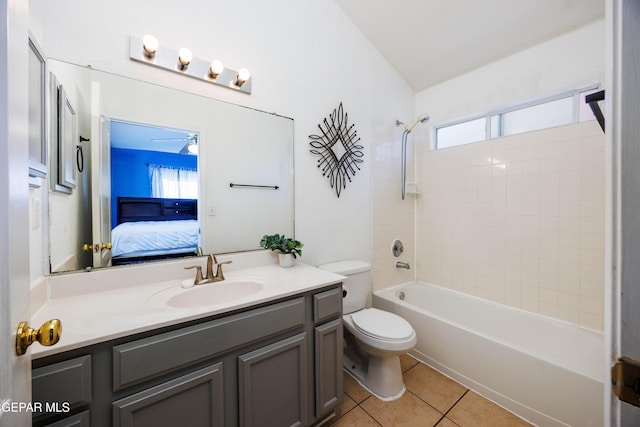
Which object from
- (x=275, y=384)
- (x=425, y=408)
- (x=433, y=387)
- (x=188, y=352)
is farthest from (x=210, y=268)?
(x=433, y=387)

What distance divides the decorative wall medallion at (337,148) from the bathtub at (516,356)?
1.13 meters

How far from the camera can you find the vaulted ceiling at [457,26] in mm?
1690

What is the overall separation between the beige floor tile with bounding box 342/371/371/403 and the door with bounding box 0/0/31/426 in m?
1.60

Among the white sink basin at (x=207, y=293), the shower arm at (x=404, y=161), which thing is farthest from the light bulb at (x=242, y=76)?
the shower arm at (x=404, y=161)

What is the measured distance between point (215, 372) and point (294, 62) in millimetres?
1933

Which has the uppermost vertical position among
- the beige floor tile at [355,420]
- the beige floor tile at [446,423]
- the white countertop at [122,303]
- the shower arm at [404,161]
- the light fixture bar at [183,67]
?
the light fixture bar at [183,67]

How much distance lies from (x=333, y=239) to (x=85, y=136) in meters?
1.61

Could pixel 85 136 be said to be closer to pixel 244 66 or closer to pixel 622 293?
pixel 244 66

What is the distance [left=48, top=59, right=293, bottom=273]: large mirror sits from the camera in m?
1.15

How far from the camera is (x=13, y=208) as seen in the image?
1.45 feet

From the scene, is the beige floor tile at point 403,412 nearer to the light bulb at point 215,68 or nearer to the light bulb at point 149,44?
the light bulb at point 215,68

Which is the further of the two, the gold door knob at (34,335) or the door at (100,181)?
the door at (100,181)

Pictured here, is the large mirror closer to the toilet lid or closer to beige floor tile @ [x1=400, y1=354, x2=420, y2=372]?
the toilet lid

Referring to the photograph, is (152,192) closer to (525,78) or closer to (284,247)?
(284,247)
